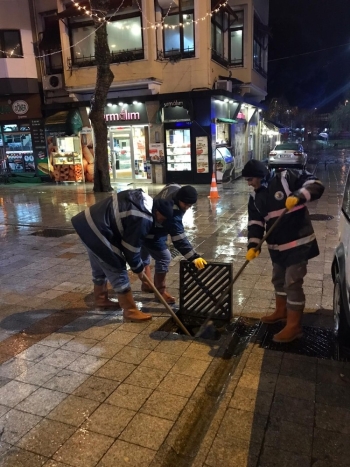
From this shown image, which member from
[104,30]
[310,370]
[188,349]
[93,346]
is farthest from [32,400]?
[104,30]

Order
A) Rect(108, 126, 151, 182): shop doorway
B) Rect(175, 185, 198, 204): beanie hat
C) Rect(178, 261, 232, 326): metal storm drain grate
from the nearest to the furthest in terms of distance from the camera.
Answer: Rect(175, 185, 198, 204): beanie hat
Rect(178, 261, 232, 326): metal storm drain grate
Rect(108, 126, 151, 182): shop doorway

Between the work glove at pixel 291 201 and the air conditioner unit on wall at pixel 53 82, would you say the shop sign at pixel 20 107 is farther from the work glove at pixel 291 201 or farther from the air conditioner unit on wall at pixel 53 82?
the work glove at pixel 291 201

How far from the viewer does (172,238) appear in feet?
14.4

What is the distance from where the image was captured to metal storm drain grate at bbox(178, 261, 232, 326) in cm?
458

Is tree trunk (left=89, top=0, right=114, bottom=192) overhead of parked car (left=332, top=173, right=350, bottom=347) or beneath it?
overhead

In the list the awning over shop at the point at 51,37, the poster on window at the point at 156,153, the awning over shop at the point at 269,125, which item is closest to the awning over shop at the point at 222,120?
the poster on window at the point at 156,153

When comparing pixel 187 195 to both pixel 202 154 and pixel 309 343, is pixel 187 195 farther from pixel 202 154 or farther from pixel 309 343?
pixel 202 154

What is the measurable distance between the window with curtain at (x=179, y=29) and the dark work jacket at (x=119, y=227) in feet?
44.6

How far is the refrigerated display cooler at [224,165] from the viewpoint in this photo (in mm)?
16891

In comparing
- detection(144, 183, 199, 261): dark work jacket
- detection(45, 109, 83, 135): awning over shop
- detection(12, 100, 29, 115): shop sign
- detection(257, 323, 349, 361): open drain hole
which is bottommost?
detection(257, 323, 349, 361): open drain hole

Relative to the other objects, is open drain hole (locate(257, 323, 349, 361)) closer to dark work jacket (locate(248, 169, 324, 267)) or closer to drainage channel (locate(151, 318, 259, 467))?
drainage channel (locate(151, 318, 259, 467))

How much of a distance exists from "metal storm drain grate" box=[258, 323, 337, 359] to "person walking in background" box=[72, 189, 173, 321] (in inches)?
58.4

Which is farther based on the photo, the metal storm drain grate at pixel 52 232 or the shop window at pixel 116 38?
the shop window at pixel 116 38

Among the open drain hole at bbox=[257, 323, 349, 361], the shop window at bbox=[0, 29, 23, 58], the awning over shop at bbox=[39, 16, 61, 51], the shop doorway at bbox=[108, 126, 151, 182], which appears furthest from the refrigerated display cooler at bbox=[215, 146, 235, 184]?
the open drain hole at bbox=[257, 323, 349, 361]
